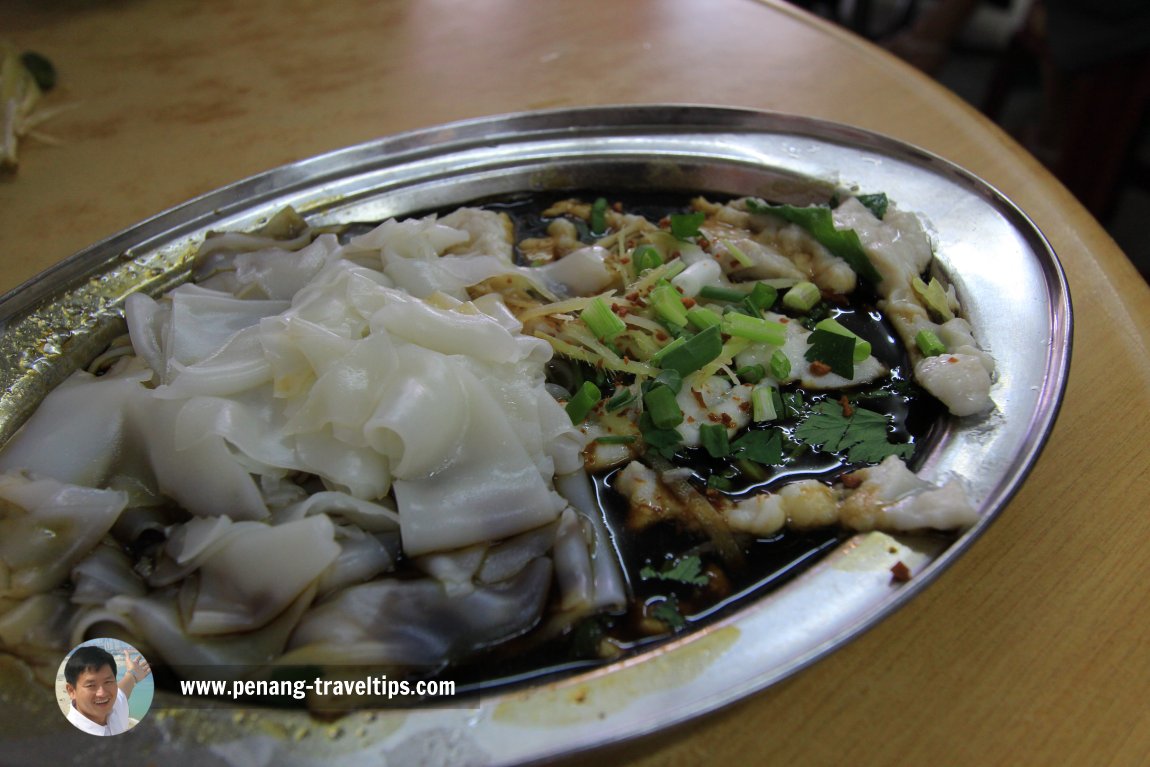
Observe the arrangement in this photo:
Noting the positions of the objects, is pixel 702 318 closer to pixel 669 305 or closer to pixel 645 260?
pixel 669 305

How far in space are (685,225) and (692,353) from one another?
1.90 ft

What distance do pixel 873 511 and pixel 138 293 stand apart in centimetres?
203

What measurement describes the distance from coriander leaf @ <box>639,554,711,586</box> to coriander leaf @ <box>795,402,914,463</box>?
18.2 inches

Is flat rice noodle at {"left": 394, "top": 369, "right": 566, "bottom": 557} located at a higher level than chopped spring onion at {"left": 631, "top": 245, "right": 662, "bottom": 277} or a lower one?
lower

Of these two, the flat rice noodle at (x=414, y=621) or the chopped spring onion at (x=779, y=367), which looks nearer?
the flat rice noodle at (x=414, y=621)

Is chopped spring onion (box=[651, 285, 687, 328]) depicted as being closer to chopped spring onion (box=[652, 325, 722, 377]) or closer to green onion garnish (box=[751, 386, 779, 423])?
chopped spring onion (box=[652, 325, 722, 377])

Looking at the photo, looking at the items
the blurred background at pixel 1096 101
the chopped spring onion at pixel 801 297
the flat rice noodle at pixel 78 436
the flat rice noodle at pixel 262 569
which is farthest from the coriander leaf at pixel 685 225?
the blurred background at pixel 1096 101

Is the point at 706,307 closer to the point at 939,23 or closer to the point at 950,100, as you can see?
the point at 950,100

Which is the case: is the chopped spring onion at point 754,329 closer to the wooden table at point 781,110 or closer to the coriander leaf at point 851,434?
the coriander leaf at point 851,434

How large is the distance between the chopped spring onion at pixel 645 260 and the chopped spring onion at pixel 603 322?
31 cm

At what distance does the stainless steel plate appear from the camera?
139 centimetres

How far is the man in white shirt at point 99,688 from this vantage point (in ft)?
4.64

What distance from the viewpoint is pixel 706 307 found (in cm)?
227

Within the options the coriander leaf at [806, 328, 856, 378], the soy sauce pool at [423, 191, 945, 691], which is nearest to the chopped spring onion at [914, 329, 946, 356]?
the soy sauce pool at [423, 191, 945, 691]
